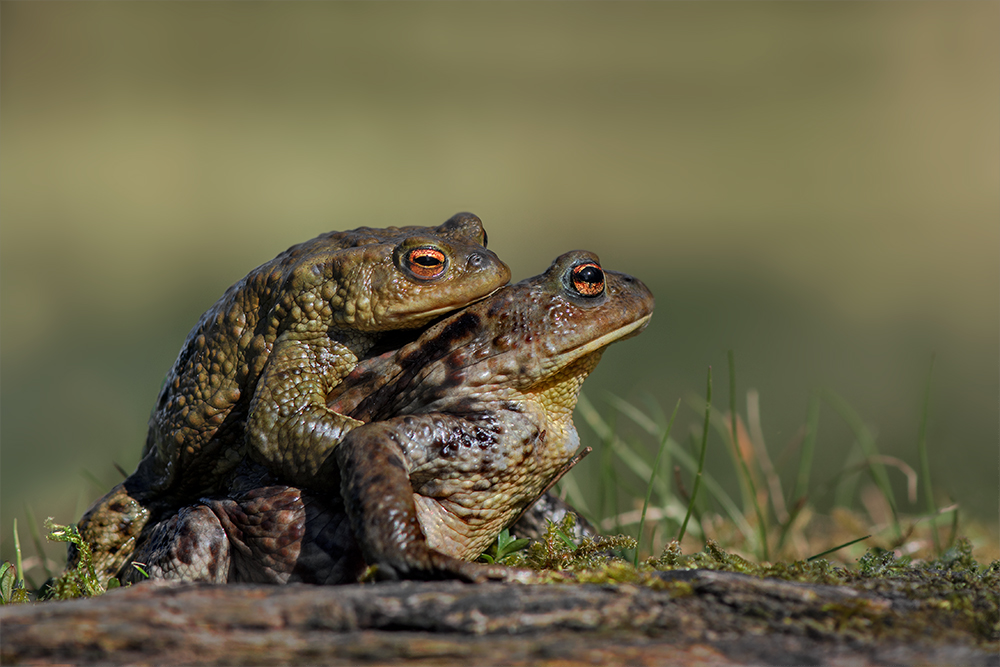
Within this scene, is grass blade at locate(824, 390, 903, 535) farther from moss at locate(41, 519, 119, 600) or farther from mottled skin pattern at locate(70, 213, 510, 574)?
moss at locate(41, 519, 119, 600)

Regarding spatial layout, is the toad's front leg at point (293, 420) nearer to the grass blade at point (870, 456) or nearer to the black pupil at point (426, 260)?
the black pupil at point (426, 260)

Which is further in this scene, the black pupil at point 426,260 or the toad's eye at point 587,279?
the toad's eye at point 587,279

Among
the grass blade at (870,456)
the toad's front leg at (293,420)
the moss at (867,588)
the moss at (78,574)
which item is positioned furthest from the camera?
the grass blade at (870,456)

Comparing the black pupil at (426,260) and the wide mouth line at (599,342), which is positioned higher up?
the black pupil at (426,260)

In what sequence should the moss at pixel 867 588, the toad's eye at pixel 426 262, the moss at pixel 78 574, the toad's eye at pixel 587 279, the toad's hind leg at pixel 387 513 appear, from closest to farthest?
1. the moss at pixel 867 588
2. the toad's hind leg at pixel 387 513
3. the moss at pixel 78 574
4. the toad's eye at pixel 426 262
5. the toad's eye at pixel 587 279

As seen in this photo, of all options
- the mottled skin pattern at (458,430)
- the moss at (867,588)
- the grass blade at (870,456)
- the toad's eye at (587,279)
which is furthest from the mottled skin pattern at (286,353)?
the grass blade at (870,456)

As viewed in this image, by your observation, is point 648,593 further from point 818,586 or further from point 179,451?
point 179,451

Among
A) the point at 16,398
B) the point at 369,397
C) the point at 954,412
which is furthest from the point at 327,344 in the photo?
the point at 16,398
